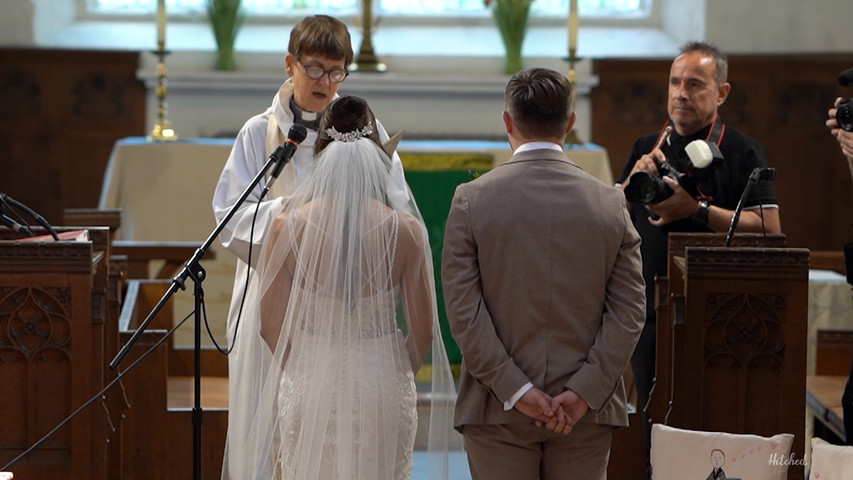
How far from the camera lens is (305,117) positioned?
14.2ft

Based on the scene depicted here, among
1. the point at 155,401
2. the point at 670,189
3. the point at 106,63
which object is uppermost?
the point at 106,63

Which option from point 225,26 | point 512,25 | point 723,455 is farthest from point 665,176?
point 225,26

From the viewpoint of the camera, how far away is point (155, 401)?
4.78 metres

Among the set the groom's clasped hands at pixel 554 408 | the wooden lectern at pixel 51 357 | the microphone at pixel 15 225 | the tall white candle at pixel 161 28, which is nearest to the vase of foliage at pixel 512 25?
the tall white candle at pixel 161 28

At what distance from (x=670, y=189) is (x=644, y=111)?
14.4 feet

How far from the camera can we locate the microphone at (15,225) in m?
4.09

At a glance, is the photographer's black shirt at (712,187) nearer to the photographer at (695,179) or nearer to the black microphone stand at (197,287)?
the photographer at (695,179)

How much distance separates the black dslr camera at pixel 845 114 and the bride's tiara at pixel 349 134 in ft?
6.14

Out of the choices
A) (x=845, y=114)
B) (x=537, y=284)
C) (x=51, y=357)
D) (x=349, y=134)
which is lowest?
(x=51, y=357)

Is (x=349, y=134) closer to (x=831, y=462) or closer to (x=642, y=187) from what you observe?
(x=642, y=187)

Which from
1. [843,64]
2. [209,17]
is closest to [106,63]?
[209,17]

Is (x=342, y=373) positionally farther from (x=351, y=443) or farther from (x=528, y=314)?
(x=528, y=314)

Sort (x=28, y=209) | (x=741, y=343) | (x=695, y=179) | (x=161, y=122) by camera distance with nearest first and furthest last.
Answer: (x=28, y=209)
(x=741, y=343)
(x=695, y=179)
(x=161, y=122)

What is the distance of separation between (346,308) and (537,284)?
24.5 inches
